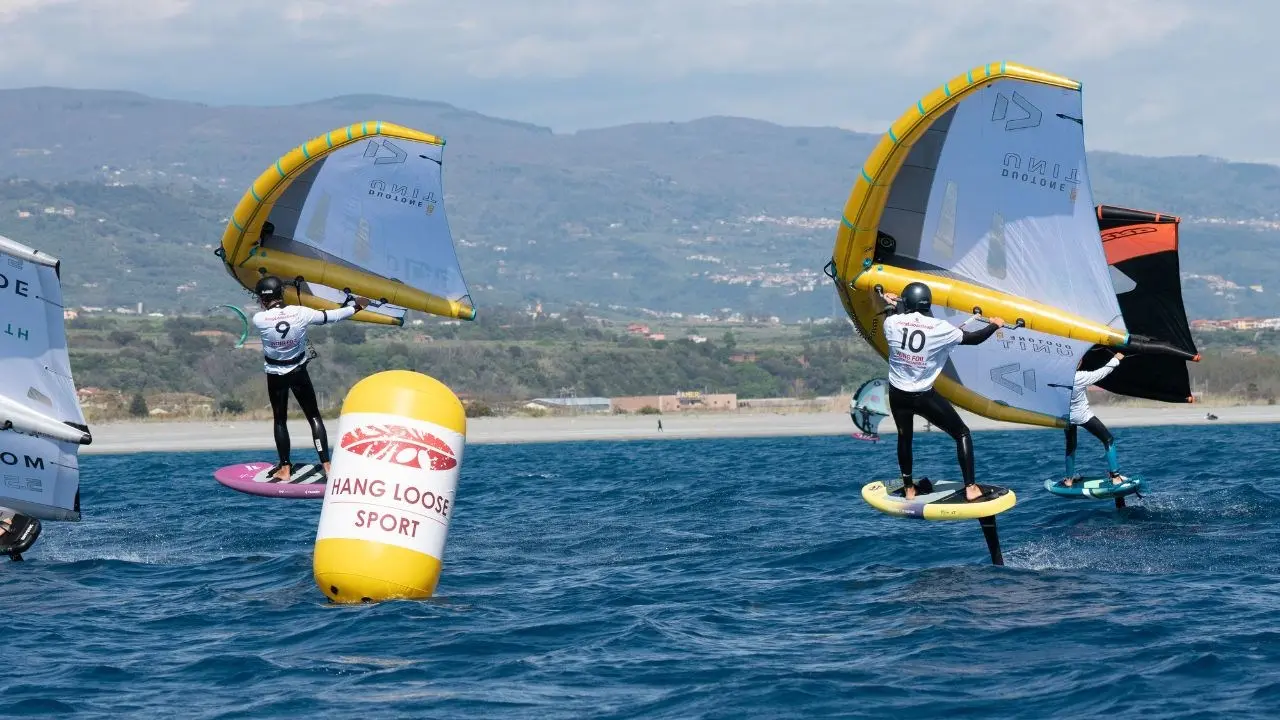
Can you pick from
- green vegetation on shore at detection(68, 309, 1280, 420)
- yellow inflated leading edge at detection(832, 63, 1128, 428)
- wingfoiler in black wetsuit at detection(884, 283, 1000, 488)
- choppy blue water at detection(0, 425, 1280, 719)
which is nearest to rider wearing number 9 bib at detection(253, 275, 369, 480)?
choppy blue water at detection(0, 425, 1280, 719)

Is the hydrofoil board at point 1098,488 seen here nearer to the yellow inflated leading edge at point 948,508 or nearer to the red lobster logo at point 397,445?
the yellow inflated leading edge at point 948,508

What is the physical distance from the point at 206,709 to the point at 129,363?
7796 cm

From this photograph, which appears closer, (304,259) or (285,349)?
(285,349)

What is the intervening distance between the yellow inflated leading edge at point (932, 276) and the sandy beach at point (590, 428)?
35361mm

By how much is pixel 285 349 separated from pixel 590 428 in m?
42.9

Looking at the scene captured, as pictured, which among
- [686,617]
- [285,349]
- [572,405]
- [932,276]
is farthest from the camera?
[572,405]

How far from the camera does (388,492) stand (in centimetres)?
1680

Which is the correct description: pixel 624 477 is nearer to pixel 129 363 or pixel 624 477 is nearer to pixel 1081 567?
pixel 1081 567

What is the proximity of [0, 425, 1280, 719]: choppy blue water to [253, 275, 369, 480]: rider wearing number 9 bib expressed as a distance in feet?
5.80

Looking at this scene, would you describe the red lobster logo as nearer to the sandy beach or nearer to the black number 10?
the black number 10

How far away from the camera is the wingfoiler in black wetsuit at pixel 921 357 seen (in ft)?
60.1

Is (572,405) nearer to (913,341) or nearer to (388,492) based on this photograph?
(913,341)

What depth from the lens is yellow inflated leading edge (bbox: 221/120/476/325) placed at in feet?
76.7

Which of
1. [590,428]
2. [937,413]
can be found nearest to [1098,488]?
[937,413]
